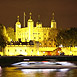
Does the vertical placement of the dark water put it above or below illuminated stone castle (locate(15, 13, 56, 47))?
below

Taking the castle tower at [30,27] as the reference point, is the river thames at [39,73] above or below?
below

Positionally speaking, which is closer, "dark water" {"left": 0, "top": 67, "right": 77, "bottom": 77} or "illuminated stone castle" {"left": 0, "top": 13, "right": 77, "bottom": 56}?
"dark water" {"left": 0, "top": 67, "right": 77, "bottom": 77}

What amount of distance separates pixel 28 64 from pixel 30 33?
8070 centimetres

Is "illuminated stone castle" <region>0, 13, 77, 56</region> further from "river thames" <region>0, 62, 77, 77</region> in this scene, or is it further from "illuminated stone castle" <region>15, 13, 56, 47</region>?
"river thames" <region>0, 62, 77, 77</region>

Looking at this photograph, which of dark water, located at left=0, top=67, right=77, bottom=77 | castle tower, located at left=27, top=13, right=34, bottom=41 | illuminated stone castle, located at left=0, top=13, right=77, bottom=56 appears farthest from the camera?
castle tower, located at left=27, top=13, right=34, bottom=41

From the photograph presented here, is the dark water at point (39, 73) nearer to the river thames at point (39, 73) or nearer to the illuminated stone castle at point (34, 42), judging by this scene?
the river thames at point (39, 73)

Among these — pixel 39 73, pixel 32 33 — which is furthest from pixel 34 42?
pixel 39 73

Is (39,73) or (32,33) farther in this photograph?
(32,33)

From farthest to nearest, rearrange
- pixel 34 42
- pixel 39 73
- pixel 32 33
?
pixel 32 33 → pixel 34 42 → pixel 39 73

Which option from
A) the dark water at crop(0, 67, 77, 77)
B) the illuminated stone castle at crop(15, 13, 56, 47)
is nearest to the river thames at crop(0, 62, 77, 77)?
the dark water at crop(0, 67, 77, 77)

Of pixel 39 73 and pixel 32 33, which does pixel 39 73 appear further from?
pixel 32 33

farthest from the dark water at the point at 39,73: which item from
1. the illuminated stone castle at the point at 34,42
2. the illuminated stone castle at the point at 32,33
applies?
the illuminated stone castle at the point at 32,33

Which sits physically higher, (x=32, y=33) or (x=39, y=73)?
(x=32, y=33)

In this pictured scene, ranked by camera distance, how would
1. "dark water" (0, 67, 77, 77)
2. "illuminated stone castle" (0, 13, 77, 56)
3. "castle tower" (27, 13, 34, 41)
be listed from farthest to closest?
"castle tower" (27, 13, 34, 41) < "illuminated stone castle" (0, 13, 77, 56) < "dark water" (0, 67, 77, 77)
